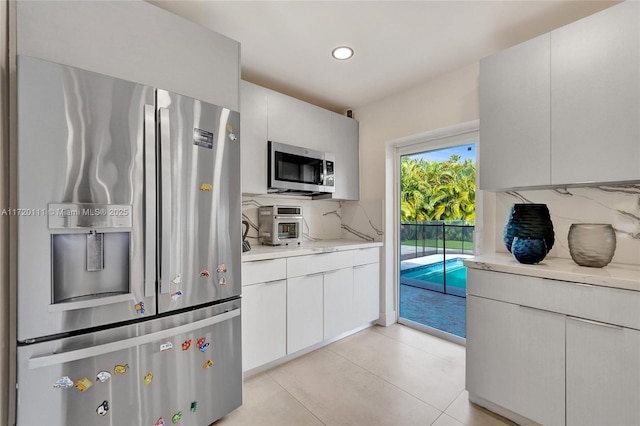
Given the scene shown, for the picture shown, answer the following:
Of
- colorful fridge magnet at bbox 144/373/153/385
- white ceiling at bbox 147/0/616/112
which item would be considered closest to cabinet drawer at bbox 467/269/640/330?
white ceiling at bbox 147/0/616/112

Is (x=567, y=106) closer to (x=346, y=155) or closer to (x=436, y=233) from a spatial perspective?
(x=436, y=233)

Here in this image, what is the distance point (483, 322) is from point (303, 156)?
73.4 inches

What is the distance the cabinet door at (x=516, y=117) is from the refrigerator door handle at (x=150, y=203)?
2004 mm

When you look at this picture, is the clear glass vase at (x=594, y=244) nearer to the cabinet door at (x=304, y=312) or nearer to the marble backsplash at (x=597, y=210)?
the marble backsplash at (x=597, y=210)

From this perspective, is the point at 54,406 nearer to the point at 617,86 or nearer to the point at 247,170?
the point at 247,170

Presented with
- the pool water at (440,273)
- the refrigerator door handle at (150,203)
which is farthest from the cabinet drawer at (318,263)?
the refrigerator door handle at (150,203)

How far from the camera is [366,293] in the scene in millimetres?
2822

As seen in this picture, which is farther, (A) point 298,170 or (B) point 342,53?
(A) point 298,170

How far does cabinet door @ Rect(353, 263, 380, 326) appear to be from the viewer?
2.72m

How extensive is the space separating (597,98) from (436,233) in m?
1.60

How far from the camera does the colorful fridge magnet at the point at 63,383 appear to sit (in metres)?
1.12

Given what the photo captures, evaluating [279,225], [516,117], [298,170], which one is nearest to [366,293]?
[279,225]

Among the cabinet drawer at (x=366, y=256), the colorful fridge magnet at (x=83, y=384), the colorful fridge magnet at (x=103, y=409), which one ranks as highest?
the cabinet drawer at (x=366, y=256)

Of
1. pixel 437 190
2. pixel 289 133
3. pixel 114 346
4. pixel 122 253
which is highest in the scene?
pixel 289 133
